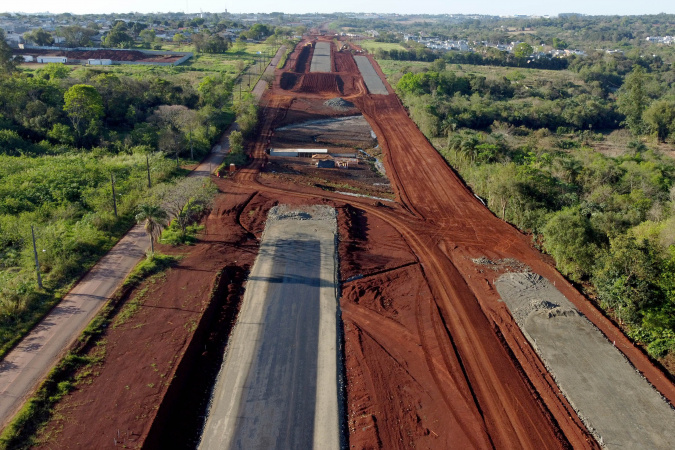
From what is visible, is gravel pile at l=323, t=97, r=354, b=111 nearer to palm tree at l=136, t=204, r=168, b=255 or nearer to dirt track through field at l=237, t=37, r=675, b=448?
dirt track through field at l=237, t=37, r=675, b=448

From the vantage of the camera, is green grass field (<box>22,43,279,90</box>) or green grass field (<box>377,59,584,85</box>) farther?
green grass field (<box>377,59,584,85</box>)

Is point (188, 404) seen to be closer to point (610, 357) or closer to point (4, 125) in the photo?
point (610, 357)

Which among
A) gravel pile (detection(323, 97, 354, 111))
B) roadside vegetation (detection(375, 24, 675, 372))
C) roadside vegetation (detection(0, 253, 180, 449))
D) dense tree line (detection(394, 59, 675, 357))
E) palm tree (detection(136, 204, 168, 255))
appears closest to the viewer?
roadside vegetation (detection(0, 253, 180, 449))

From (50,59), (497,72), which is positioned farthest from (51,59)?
(497,72)

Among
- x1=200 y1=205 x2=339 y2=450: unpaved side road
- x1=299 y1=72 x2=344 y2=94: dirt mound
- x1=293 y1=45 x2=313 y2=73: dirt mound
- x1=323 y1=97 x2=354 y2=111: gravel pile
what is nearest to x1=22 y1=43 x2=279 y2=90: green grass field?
x1=293 y1=45 x2=313 y2=73: dirt mound

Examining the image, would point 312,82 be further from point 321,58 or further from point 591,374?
point 591,374

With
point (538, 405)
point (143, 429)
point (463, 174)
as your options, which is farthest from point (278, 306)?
point (463, 174)

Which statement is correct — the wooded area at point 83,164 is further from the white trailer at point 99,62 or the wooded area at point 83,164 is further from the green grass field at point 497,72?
the green grass field at point 497,72
